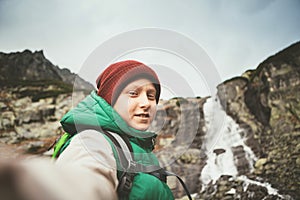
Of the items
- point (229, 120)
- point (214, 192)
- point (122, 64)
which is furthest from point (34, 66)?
point (122, 64)

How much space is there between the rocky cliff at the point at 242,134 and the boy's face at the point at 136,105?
11.6 metres

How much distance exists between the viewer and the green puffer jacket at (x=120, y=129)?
102cm

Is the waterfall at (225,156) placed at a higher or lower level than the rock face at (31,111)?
lower

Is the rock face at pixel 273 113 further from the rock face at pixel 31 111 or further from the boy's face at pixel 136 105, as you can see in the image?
the boy's face at pixel 136 105

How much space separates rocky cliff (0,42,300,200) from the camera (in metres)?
15.7

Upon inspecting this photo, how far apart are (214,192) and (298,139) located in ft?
20.6

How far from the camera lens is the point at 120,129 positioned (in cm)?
116

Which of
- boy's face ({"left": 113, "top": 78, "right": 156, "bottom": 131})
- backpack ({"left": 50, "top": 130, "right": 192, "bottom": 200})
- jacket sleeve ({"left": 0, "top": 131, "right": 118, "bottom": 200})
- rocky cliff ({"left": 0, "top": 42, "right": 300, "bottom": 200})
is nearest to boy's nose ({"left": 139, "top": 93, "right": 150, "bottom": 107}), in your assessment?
boy's face ({"left": 113, "top": 78, "right": 156, "bottom": 131})

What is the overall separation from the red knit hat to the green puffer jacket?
0.10m

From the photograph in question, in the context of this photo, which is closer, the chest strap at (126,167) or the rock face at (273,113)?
the chest strap at (126,167)

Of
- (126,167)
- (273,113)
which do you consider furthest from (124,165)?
(273,113)

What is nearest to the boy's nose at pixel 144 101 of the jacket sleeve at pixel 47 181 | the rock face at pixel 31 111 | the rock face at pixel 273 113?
the jacket sleeve at pixel 47 181

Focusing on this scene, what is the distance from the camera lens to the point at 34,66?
152ft

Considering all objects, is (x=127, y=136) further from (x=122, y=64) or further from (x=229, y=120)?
(x=229, y=120)
